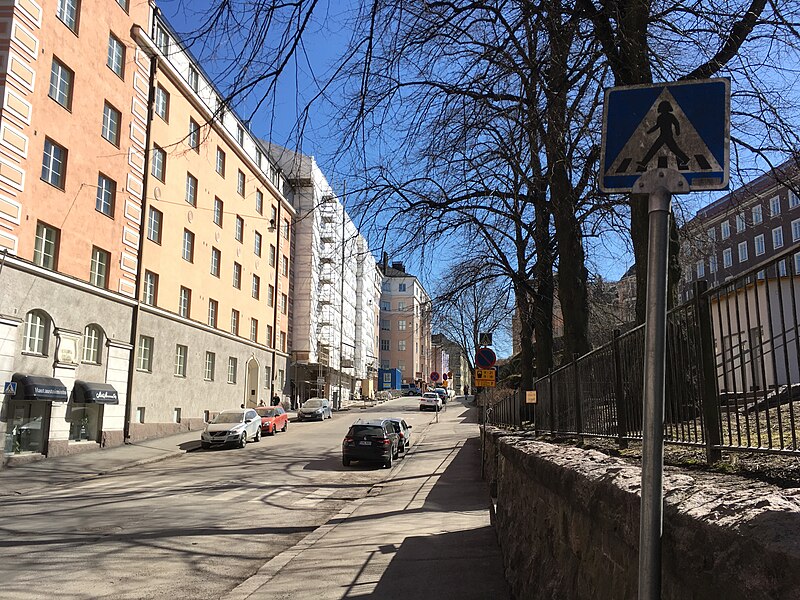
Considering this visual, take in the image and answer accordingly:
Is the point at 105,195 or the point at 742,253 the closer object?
the point at 105,195

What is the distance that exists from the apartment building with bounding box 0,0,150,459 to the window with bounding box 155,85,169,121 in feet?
3.80

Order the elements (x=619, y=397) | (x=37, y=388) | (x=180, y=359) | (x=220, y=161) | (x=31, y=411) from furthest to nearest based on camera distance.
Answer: (x=220, y=161)
(x=180, y=359)
(x=31, y=411)
(x=37, y=388)
(x=619, y=397)

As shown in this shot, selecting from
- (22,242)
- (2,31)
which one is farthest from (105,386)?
(2,31)

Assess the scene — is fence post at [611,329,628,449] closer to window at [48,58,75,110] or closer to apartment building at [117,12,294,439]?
apartment building at [117,12,294,439]

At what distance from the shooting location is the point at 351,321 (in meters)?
73.2

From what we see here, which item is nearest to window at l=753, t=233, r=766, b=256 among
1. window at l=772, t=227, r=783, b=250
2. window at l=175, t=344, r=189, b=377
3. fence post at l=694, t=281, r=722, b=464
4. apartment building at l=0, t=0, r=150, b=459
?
window at l=772, t=227, r=783, b=250

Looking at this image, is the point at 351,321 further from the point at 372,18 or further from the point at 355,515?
the point at 372,18

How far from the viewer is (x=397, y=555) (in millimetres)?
7559

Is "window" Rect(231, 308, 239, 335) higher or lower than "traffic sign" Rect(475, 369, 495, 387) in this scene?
higher

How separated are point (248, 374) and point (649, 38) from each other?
3667 centimetres

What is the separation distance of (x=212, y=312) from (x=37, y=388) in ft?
53.7

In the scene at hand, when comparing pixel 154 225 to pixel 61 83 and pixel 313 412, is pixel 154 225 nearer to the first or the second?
pixel 61 83

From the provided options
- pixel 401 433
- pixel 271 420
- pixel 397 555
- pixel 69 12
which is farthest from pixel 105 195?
pixel 397 555

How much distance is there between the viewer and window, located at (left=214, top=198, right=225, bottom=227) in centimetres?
3441
